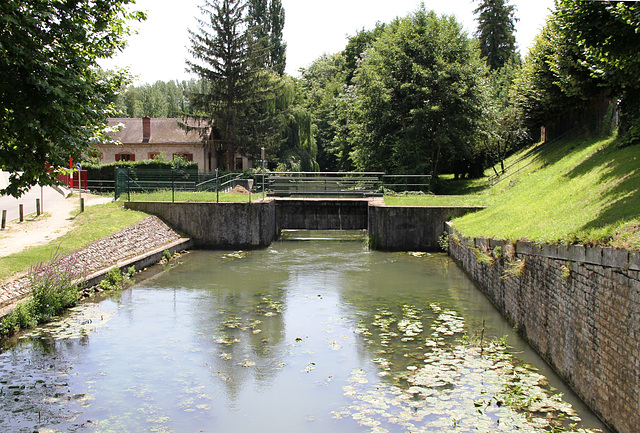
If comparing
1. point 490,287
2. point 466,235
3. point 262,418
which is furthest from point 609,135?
point 262,418

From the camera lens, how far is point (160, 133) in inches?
1743

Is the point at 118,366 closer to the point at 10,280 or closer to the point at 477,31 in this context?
the point at 10,280

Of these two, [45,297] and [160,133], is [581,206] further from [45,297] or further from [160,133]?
[160,133]

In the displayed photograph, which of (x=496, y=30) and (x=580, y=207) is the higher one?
(x=496, y=30)

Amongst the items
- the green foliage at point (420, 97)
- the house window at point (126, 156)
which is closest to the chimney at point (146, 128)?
the house window at point (126, 156)

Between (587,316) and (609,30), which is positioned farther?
(609,30)

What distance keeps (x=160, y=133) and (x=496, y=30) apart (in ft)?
123

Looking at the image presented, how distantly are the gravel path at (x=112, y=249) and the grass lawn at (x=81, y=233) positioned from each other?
26cm

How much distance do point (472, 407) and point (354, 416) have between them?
5.44 feet

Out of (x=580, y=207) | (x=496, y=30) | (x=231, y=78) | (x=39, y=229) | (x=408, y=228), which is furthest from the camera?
(x=496, y=30)

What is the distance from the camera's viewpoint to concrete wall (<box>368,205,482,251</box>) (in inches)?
910

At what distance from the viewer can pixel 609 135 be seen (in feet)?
69.9

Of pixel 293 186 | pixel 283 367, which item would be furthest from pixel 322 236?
pixel 283 367

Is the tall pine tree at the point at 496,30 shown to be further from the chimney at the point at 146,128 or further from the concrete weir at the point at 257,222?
the concrete weir at the point at 257,222
